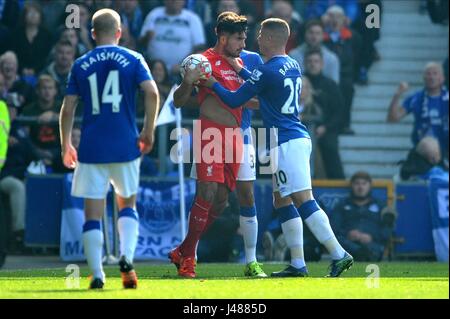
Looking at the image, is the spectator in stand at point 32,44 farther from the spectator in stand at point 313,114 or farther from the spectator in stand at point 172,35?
the spectator in stand at point 313,114

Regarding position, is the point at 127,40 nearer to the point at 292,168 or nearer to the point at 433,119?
the point at 433,119

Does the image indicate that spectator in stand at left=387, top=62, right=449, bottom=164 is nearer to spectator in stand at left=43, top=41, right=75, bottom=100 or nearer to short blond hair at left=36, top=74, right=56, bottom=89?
spectator in stand at left=43, top=41, right=75, bottom=100

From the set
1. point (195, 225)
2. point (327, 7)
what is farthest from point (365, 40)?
point (195, 225)

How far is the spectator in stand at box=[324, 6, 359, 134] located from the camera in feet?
71.3

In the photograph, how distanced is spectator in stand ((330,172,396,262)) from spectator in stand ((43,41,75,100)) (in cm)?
423

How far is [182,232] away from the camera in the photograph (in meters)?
18.4

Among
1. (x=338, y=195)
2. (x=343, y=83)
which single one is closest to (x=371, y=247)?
(x=338, y=195)

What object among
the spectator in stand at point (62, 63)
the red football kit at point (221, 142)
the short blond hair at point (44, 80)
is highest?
the spectator in stand at point (62, 63)

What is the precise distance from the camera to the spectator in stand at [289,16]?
21344 millimetres

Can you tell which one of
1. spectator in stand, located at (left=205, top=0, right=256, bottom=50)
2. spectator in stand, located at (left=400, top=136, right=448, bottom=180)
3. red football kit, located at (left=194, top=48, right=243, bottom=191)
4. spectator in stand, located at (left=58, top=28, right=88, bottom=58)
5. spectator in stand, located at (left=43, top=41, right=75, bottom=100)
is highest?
spectator in stand, located at (left=205, top=0, right=256, bottom=50)

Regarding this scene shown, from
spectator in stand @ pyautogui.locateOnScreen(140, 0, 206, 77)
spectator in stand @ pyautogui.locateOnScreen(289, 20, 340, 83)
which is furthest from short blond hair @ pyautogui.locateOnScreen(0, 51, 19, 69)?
spectator in stand @ pyautogui.locateOnScreen(289, 20, 340, 83)

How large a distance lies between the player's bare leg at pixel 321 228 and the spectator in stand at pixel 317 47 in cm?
809

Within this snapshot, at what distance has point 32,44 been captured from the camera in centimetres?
2073

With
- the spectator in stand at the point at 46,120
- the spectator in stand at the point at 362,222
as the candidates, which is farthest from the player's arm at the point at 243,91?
the spectator in stand at the point at 46,120
